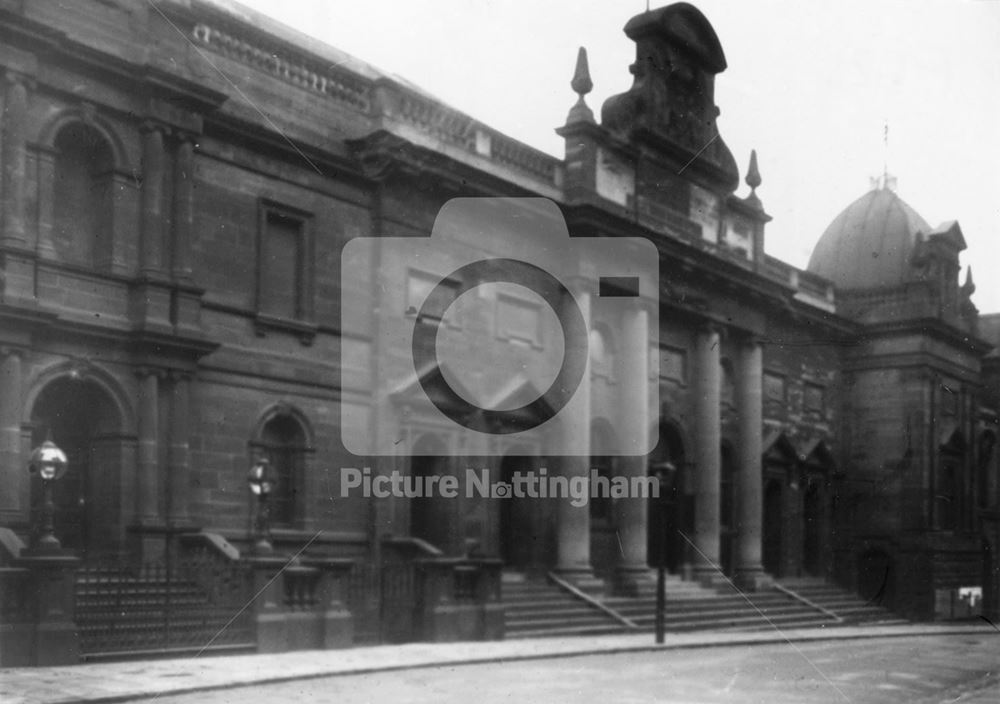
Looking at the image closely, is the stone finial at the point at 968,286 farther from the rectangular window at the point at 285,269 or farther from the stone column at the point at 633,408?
the rectangular window at the point at 285,269

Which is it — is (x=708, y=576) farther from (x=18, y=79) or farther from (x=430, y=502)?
(x=18, y=79)

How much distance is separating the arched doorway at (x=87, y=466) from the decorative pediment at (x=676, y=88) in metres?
14.9

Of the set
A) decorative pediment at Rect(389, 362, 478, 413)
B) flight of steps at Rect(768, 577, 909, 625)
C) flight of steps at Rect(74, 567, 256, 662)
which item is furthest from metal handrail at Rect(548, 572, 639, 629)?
flight of steps at Rect(768, 577, 909, 625)

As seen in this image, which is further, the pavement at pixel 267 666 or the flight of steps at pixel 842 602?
the flight of steps at pixel 842 602

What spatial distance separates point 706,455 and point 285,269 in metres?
13.8

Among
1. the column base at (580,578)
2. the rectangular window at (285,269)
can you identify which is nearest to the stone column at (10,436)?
the rectangular window at (285,269)

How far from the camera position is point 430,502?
968 inches

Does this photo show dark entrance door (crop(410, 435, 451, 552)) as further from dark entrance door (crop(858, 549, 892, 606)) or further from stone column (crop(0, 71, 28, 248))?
dark entrance door (crop(858, 549, 892, 606))

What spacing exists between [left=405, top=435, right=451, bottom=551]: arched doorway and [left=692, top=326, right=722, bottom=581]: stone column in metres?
9.68

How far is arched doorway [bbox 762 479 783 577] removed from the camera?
36.8 meters

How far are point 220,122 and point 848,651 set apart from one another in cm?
1481

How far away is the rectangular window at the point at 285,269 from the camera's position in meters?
21.7

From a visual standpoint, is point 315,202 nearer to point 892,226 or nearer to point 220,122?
point 220,122

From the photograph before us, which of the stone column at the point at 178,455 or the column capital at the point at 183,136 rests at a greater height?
the column capital at the point at 183,136
